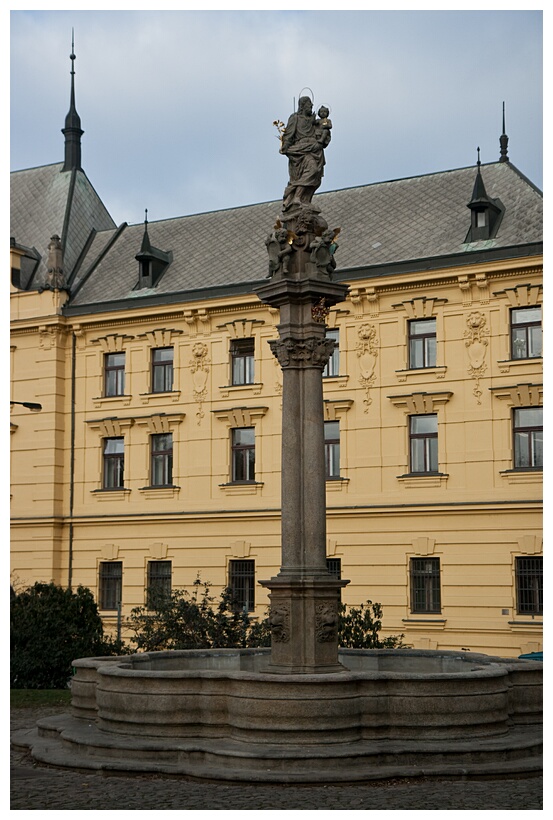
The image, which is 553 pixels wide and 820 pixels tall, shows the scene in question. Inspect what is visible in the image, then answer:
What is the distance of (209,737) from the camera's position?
46.4ft

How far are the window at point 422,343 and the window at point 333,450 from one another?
3.07 m

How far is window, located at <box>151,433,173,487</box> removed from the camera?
3725cm

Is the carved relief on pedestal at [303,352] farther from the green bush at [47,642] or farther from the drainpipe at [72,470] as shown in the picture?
the drainpipe at [72,470]

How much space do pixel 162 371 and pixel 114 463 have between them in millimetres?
3566

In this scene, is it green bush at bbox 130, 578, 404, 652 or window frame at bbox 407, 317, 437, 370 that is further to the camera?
window frame at bbox 407, 317, 437, 370

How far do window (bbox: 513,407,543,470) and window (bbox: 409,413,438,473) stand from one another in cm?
237

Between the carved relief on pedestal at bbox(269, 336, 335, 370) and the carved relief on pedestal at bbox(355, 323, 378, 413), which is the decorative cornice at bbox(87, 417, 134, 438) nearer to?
the carved relief on pedestal at bbox(355, 323, 378, 413)

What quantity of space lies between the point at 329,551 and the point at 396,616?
2.91m

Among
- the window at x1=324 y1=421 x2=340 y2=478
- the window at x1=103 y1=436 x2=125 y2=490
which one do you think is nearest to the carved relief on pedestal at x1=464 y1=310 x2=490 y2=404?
the window at x1=324 y1=421 x2=340 y2=478

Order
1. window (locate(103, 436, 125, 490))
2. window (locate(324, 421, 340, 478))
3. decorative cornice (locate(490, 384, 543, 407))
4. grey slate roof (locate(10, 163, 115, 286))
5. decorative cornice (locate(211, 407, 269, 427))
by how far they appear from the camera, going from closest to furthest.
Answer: decorative cornice (locate(490, 384, 543, 407)), window (locate(324, 421, 340, 478)), decorative cornice (locate(211, 407, 269, 427)), window (locate(103, 436, 125, 490)), grey slate roof (locate(10, 163, 115, 286))

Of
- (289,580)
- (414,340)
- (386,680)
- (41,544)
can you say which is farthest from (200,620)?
(41,544)

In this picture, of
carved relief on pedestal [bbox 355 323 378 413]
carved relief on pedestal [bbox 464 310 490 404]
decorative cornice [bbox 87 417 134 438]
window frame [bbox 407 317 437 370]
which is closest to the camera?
carved relief on pedestal [bbox 464 310 490 404]

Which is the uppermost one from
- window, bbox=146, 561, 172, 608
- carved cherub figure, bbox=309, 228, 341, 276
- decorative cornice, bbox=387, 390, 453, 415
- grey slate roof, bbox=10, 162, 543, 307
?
grey slate roof, bbox=10, 162, 543, 307

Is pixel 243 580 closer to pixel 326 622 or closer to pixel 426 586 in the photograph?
pixel 426 586
